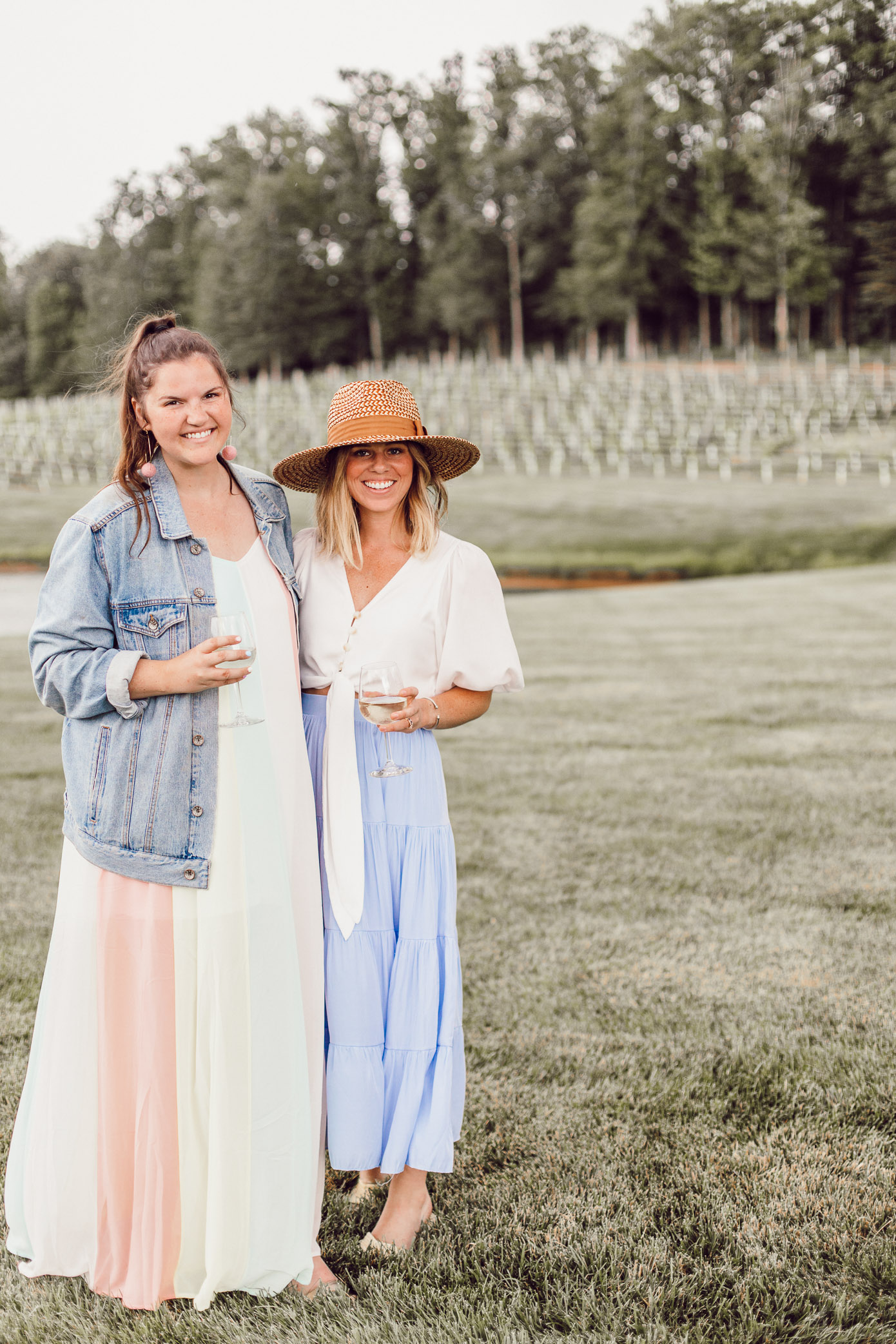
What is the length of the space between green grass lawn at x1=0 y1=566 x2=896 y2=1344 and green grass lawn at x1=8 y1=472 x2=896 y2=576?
42.5 feet

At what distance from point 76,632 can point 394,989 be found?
3.84ft

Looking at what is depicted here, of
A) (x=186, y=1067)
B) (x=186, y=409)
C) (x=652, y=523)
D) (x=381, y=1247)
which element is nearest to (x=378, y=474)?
(x=186, y=409)

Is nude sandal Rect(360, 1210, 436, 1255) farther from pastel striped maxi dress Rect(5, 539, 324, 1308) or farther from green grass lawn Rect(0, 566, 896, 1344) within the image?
pastel striped maxi dress Rect(5, 539, 324, 1308)

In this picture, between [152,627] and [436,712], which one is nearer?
[152,627]

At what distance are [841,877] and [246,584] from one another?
386 cm

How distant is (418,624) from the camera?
2645mm

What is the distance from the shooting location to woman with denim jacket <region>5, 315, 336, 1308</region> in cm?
230

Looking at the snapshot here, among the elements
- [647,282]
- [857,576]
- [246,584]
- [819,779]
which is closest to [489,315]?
[647,282]

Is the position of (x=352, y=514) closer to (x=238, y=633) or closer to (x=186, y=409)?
(x=186, y=409)

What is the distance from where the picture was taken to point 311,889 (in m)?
2.54

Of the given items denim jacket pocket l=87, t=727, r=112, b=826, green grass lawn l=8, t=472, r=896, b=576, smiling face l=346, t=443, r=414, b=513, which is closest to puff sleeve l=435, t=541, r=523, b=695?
smiling face l=346, t=443, r=414, b=513

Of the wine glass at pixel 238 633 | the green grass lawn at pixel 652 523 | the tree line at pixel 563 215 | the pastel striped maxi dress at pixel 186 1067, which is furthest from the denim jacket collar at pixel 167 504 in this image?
the tree line at pixel 563 215

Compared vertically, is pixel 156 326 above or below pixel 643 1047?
above

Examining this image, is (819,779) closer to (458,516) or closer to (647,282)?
(458,516)
